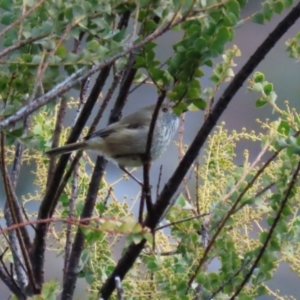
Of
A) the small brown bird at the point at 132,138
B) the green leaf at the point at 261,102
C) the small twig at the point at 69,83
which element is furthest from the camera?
the small brown bird at the point at 132,138

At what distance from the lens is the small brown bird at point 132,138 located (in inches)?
82.0

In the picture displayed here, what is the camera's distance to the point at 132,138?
7.29ft

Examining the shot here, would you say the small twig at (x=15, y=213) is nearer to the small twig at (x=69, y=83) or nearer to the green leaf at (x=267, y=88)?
the small twig at (x=69, y=83)

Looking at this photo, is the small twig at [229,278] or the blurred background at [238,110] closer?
the small twig at [229,278]

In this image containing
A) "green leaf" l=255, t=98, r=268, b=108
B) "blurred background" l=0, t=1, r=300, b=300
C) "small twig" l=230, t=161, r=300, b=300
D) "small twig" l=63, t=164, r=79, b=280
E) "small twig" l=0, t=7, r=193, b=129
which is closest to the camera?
"small twig" l=0, t=7, r=193, b=129

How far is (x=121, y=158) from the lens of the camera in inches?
85.4

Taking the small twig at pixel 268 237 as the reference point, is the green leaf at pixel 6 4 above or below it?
above

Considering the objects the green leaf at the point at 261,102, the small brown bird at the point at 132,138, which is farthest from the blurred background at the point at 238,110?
the green leaf at the point at 261,102

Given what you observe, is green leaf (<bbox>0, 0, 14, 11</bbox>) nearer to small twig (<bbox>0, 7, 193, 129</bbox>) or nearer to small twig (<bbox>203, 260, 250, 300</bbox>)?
small twig (<bbox>0, 7, 193, 129</bbox>)

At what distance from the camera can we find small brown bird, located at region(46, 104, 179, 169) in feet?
6.84

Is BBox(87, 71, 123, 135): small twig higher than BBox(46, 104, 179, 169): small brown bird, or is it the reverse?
BBox(46, 104, 179, 169): small brown bird

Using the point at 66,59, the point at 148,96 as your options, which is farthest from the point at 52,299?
the point at 148,96

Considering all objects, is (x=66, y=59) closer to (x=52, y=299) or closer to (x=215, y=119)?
(x=215, y=119)

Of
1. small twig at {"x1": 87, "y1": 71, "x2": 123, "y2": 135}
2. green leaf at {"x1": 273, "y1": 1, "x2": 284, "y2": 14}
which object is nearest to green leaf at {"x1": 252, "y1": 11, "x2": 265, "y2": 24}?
green leaf at {"x1": 273, "y1": 1, "x2": 284, "y2": 14}
